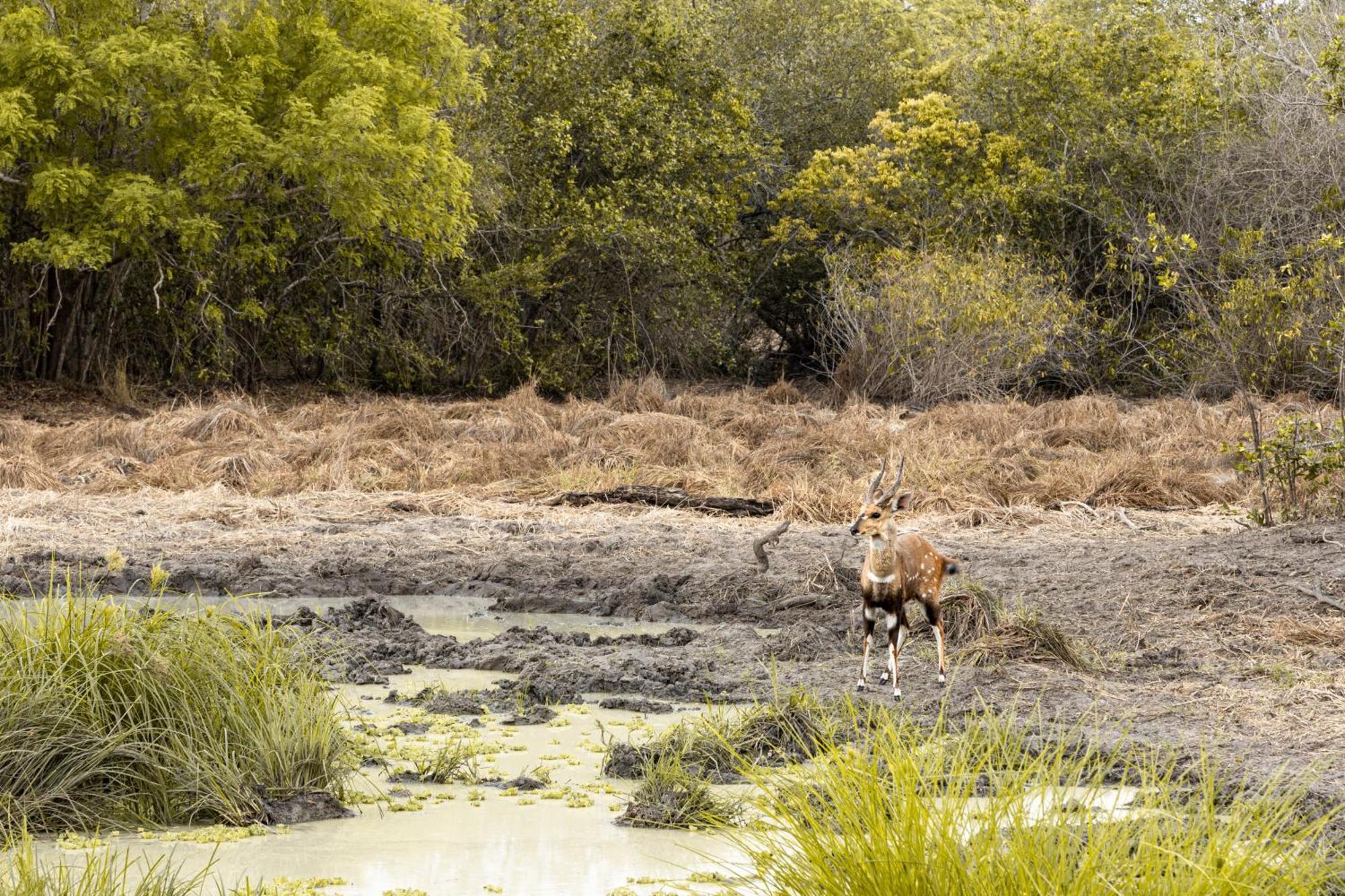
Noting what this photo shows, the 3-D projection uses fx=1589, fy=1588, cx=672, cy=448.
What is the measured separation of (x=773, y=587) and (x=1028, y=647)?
2.54 m

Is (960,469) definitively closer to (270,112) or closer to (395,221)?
(395,221)

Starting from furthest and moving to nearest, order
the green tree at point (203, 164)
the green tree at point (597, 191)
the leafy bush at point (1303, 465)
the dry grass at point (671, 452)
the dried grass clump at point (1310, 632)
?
1. the green tree at point (597, 191)
2. the green tree at point (203, 164)
3. the dry grass at point (671, 452)
4. the leafy bush at point (1303, 465)
5. the dried grass clump at point (1310, 632)

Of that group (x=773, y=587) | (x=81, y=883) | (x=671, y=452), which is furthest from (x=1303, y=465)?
(x=81, y=883)

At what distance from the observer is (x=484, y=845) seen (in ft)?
16.9

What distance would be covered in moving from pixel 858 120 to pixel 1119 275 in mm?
6369

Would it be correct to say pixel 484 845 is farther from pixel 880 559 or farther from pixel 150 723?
pixel 880 559

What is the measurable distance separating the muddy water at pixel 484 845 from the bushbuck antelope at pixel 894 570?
1037 mm

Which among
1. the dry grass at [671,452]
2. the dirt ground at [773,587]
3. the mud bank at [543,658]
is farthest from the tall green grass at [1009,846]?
the dry grass at [671,452]

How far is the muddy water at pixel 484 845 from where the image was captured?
4785 mm

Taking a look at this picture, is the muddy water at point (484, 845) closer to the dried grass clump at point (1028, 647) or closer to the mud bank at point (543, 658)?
the mud bank at point (543, 658)

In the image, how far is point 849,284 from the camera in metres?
23.5

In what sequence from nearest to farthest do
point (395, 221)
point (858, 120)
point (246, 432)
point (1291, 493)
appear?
point (1291, 493) < point (246, 432) < point (395, 221) < point (858, 120)

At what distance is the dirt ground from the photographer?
697cm

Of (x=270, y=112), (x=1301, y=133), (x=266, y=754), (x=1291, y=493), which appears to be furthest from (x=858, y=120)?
(x=266, y=754)
